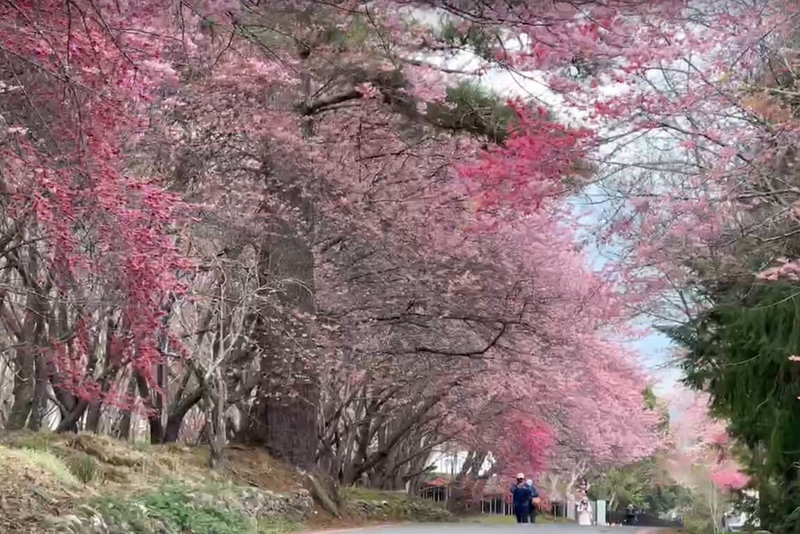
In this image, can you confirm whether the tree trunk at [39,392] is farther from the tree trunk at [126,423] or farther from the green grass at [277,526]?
the green grass at [277,526]

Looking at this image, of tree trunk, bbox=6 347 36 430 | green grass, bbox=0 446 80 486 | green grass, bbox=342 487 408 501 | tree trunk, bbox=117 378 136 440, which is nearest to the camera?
green grass, bbox=0 446 80 486

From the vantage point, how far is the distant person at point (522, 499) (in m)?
20.8

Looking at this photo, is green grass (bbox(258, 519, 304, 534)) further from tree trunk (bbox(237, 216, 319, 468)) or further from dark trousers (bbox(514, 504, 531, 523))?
dark trousers (bbox(514, 504, 531, 523))

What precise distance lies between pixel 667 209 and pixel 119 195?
573 cm

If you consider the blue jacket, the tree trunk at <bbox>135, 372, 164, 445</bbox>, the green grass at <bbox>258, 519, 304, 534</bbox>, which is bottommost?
the green grass at <bbox>258, 519, 304, 534</bbox>

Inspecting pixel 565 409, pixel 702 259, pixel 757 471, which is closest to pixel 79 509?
pixel 702 259

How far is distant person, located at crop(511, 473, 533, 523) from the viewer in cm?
2084

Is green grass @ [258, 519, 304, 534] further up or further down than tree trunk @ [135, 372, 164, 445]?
further down

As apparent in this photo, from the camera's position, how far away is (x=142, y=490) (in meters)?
10.1

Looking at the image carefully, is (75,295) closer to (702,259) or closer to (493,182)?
(493,182)

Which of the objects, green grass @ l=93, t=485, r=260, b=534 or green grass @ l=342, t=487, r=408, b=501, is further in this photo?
green grass @ l=342, t=487, r=408, b=501

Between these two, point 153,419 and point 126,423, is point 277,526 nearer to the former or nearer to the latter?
point 153,419

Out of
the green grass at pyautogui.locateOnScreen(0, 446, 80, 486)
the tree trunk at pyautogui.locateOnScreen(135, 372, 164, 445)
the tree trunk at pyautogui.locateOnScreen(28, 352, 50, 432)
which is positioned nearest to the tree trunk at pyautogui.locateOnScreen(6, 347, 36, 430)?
the tree trunk at pyautogui.locateOnScreen(28, 352, 50, 432)

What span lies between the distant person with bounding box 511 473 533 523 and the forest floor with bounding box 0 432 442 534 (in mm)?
6095
